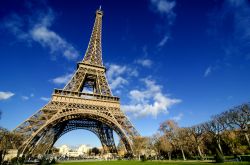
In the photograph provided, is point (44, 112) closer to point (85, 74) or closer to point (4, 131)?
point (4, 131)

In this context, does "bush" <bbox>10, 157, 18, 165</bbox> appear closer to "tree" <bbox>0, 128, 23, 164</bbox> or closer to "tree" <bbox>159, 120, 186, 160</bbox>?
"tree" <bbox>0, 128, 23, 164</bbox>

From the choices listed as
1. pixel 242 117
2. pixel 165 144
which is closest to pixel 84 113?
pixel 165 144

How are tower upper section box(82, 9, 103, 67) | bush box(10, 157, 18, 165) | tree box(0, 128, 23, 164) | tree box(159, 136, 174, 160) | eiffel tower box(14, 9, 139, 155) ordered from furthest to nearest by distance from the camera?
tower upper section box(82, 9, 103, 67) → tree box(159, 136, 174, 160) → eiffel tower box(14, 9, 139, 155) → tree box(0, 128, 23, 164) → bush box(10, 157, 18, 165)

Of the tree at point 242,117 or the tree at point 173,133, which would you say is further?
the tree at point 173,133

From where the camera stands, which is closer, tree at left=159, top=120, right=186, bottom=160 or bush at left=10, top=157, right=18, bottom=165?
bush at left=10, top=157, right=18, bottom=165

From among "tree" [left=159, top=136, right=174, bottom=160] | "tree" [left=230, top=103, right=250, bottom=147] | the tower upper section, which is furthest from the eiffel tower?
"tree" [left=230, top=103, right=250, bottom=147]

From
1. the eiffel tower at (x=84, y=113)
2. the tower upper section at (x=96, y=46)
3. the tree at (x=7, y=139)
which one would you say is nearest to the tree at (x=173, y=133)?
the eiffel tower at (x=84, y=113)

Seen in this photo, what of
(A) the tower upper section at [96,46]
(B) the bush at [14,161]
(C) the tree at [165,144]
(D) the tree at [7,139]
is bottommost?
(B) the bush at [14,161]

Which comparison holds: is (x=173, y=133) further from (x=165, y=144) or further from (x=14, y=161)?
(x=14, y=161)

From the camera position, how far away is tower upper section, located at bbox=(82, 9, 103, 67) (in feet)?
170

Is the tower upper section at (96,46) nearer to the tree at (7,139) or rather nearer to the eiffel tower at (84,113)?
the eiffel tower at (84,113)

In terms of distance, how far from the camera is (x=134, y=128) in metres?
42.2

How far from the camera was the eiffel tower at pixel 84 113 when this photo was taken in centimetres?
3538

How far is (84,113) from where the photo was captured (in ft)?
131
